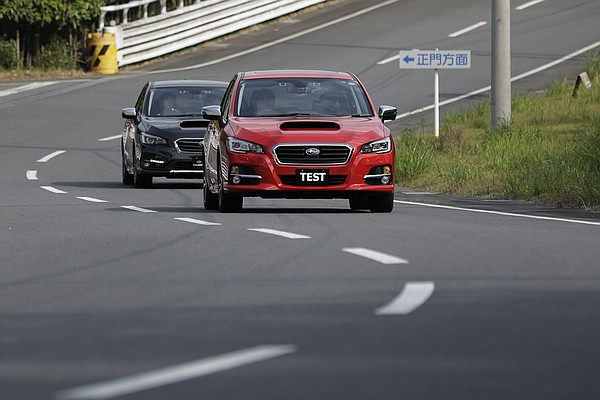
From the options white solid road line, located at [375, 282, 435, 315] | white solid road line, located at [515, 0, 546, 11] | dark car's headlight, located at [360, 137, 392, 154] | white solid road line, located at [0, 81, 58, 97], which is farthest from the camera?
white solid road line, located at [515, 0, 546, 11]

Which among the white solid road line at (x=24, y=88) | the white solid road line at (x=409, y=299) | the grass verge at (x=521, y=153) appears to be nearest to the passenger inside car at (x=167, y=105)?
the grass verge at (x=521, y=153)

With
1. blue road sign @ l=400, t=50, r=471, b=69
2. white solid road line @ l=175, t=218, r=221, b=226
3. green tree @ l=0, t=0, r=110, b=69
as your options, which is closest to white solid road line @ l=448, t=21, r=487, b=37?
green tree @ l=0, t=0, r=110, b=69

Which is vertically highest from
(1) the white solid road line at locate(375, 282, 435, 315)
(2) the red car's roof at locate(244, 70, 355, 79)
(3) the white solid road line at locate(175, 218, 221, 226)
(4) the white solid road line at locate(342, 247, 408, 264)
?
(2) the red car's roof at locate(244, 70, 355, 79)

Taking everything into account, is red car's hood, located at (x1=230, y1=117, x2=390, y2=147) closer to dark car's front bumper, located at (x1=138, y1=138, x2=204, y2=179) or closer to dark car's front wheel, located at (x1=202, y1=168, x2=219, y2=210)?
dark car's front wheel, located at (x1=202, y1=168, x2=219, y2=210)

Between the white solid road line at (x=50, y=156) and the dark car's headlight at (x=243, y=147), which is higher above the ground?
the dark car's headlight at (x=243, y=147)

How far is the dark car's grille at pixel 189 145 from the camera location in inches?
935

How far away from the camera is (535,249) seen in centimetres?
1245

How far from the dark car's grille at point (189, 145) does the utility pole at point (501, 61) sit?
6055 mm

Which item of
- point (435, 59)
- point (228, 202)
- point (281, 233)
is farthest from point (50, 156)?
point (281, 233)

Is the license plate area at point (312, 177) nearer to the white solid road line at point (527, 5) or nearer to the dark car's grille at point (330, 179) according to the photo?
the dark car's grille at point (330, 179)

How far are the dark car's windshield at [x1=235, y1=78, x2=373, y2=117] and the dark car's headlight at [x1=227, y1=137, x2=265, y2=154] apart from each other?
2.89 feet

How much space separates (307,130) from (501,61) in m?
10.8

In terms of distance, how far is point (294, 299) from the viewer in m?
9.33

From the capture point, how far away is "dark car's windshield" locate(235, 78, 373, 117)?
1830cm
